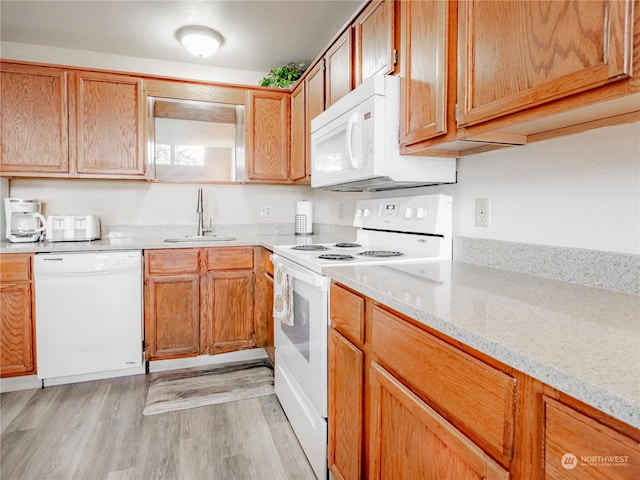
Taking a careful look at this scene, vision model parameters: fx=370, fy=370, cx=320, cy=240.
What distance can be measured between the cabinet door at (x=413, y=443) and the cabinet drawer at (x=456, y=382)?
0.08ft

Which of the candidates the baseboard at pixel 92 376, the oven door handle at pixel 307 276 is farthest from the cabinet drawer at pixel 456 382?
the baseboard at pixel 92 376

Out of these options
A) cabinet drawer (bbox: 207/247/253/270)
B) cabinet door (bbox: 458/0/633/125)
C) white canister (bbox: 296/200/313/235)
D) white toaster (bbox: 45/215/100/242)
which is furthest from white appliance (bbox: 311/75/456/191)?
white toaster (bbox: 45/215/100/242)

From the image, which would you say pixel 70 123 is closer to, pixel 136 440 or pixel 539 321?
pixel 136 440

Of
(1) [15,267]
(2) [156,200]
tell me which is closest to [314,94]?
(2) [156,200]

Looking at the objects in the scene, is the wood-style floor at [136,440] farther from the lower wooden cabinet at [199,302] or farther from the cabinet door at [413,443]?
the cabinet door at [413,443]

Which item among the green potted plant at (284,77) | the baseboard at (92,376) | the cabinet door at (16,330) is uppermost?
the green potted plant at (284,77)

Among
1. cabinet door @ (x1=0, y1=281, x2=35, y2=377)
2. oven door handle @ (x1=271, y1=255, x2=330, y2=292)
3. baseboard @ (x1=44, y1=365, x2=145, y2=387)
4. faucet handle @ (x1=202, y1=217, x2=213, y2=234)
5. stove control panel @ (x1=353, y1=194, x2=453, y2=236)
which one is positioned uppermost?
stove control panel @ (x1=353, y1=194, x2=453, y2=236)

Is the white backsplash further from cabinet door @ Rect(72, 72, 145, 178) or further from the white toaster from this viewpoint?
the white toaster

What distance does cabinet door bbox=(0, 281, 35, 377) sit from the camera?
222 cm

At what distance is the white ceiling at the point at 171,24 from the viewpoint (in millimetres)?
2254

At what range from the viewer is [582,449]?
0.51m

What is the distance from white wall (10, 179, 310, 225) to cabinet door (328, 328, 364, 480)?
6.91ft

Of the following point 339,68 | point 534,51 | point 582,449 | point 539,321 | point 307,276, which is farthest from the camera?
point 339,68

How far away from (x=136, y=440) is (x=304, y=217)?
1.94m
